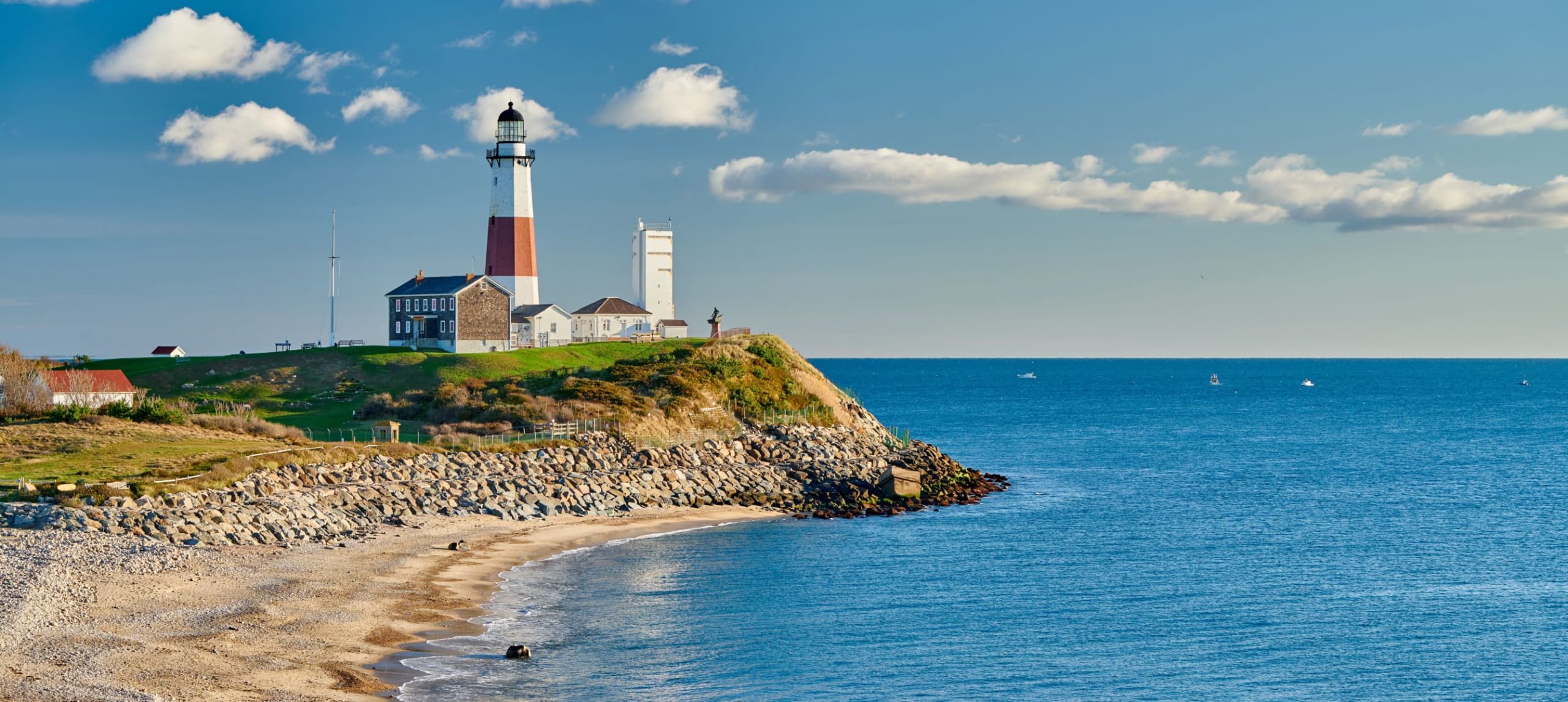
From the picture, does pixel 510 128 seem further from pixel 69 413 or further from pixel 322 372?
pixel 69 413

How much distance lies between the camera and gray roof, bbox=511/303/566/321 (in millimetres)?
95938

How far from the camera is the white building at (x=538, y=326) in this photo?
95625 millimetres

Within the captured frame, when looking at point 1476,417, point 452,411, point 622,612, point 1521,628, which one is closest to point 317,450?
point 452,411

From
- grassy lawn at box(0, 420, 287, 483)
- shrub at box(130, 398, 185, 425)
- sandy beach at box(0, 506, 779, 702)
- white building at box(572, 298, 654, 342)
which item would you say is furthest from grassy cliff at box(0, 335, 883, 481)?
sandy beach at box(0, 506, 779, 702)

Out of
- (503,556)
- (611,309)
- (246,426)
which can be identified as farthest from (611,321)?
(503,556)

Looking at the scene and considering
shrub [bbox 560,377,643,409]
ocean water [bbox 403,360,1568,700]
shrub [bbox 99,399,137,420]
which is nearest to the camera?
ocean water [bbox 403,360,1568,700]

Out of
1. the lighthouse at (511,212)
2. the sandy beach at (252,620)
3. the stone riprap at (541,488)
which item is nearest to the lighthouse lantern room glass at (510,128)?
the lighthouse at (511,212)

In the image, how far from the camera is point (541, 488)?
178 ft

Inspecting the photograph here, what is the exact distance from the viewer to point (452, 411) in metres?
68.2

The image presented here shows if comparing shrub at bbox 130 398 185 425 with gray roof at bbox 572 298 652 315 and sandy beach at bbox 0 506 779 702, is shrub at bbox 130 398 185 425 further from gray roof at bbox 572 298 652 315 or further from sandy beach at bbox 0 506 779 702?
gray roof at bbox 572 298 652 315

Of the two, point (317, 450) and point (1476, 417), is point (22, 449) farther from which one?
point (1476, 417)

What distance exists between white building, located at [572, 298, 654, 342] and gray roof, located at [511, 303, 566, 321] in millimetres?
6768

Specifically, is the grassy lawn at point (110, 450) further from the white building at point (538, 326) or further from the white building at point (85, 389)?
the white building at point (538, 326)

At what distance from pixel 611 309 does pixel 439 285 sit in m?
17.9
